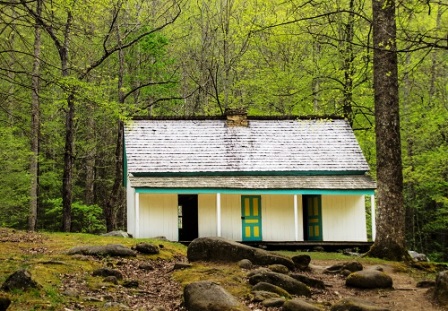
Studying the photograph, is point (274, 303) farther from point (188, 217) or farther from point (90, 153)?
point (90, 153)

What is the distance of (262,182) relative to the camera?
67.7 ft

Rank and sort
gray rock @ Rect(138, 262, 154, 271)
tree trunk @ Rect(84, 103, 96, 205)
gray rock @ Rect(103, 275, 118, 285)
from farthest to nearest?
tree trunk @ Rect(84, 103, 96, 205) → gray rock @ Rect(138, 262, 154, 271) → gray rock @ Rect(103, 275, 118, 285)

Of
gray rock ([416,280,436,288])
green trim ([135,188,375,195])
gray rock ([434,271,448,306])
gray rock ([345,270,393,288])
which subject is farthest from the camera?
green trim ([135,188,375,195])

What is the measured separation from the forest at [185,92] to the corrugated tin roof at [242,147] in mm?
1714

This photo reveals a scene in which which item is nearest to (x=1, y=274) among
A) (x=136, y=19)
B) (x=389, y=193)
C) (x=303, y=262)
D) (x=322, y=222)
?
(x=303, y=262)

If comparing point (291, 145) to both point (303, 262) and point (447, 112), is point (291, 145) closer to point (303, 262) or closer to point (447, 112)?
point (447, 112)

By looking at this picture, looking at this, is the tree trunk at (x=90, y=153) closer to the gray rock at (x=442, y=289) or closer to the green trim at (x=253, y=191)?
the green trim at (x=253, y=191)

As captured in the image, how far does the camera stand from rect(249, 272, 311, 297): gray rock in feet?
26.7

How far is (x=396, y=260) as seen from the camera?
1318 cm

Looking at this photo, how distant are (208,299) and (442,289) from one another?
3.85 m

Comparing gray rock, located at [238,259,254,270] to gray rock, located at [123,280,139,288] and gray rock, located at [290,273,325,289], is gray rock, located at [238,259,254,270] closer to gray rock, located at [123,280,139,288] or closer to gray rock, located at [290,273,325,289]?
gray rock, located at [290,273,325,289]

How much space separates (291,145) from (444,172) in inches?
355

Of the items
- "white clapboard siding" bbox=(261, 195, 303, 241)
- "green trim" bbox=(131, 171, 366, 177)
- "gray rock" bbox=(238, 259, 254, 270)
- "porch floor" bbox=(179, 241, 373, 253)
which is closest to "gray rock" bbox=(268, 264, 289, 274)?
"gray rock" bbox=(238, 259, 254, 270)

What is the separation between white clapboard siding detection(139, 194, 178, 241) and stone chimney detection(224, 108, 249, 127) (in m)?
4.60
